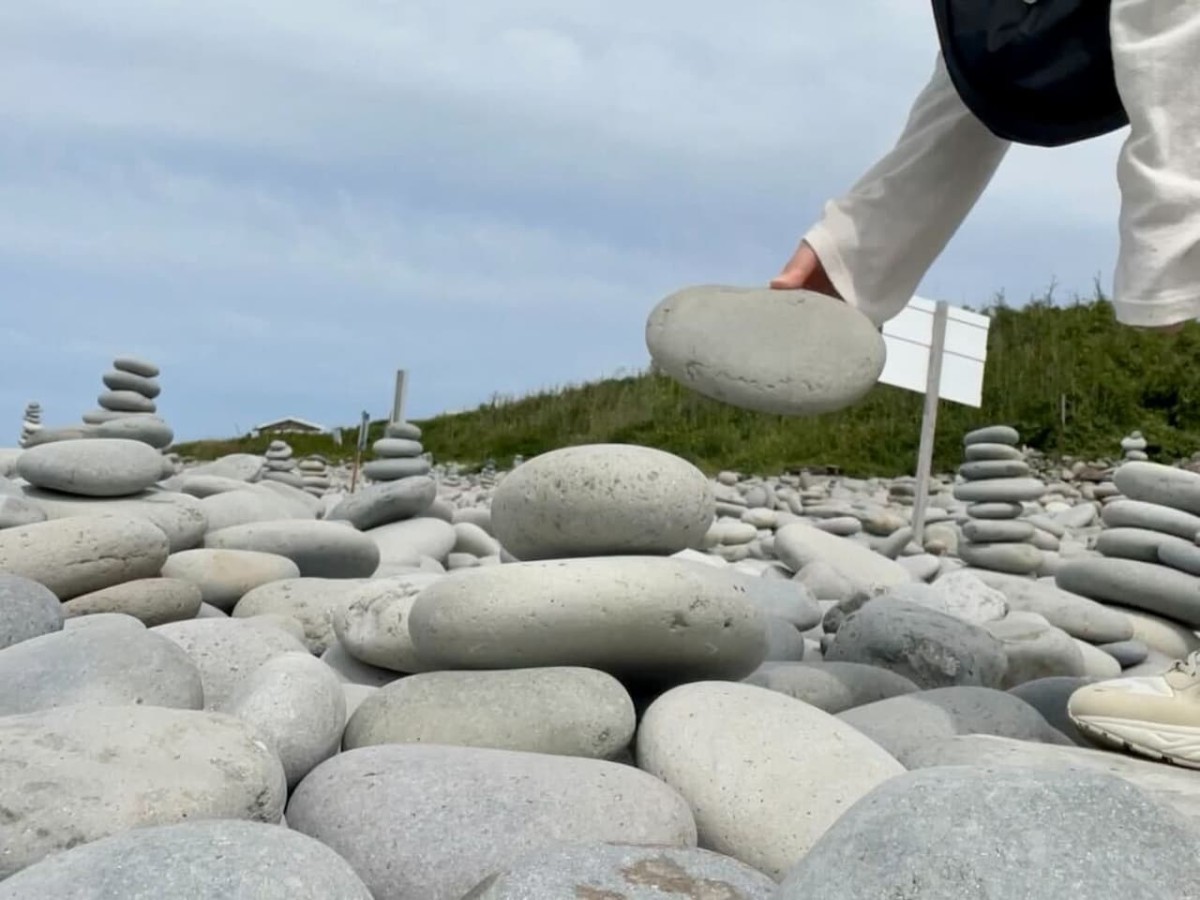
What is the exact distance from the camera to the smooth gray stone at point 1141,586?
5.57 metres

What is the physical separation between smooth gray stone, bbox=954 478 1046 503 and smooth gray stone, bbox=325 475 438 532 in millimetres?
2879


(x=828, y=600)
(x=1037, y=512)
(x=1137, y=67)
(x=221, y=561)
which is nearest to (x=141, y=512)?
(x=221, y=561)

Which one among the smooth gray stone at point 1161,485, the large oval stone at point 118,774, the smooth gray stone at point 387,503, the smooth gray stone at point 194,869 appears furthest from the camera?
the smooth gray stone at point 387,503

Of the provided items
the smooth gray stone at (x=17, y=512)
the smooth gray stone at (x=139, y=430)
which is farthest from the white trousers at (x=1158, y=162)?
the smooth gray stone at (x=139, y=430)

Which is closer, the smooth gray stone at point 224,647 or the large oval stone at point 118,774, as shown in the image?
the large oval stone at point 118,774

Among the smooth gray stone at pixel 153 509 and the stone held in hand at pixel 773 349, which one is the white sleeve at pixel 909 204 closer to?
the stone held in hand at pixel 773 349

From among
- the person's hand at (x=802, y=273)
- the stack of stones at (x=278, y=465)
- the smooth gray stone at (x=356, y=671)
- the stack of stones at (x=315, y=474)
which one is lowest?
the stack of stones at (x=315, y=474)

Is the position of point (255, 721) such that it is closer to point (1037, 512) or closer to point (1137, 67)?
point (1137, 67)

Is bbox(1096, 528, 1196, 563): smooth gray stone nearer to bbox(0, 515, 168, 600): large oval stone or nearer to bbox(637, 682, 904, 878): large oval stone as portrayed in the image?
bbox(637, 682, 904, 878): large oval stone

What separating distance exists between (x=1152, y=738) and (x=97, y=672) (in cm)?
214

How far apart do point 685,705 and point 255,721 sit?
2.65 feet

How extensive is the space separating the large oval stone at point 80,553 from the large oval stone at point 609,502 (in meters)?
1.38

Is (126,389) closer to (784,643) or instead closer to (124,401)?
(124,401)

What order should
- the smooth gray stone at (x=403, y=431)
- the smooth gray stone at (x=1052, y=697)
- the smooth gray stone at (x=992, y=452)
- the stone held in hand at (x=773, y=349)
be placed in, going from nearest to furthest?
the stone held in hand at (x=773, y=349) < the smooth gray stone at (x=1052, y=697) < the smooth gray stone at (x=992, y=452) < the smooth gray stone at (x=403, y=431)
